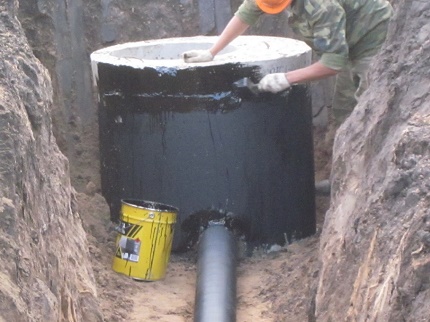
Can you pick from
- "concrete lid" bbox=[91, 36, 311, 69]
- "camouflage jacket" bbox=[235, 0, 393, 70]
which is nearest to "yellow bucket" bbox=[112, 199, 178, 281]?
"concrete lid" bbox=[91, 36, 311, 69]

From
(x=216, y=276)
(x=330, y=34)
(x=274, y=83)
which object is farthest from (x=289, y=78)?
(x=216, y=276)

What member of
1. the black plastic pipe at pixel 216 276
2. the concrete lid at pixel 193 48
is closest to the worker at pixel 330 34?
the concrete lid at pixel 193 48

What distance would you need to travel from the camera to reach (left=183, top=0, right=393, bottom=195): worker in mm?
3924

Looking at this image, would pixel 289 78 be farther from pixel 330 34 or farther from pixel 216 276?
pixel 216 276

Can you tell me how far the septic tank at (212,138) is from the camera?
4227 millimetres

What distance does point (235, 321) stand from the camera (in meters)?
3.49

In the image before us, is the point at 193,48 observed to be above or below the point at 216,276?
above

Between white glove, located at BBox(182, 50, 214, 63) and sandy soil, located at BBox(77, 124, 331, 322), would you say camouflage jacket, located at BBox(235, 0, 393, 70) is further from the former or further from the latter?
sandy soil, located at BBox(77, 124, 331, 322)

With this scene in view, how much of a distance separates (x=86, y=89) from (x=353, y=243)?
11.1 feet

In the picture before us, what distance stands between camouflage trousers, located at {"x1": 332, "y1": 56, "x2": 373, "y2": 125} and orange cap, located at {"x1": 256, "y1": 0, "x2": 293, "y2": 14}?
2.14 ft

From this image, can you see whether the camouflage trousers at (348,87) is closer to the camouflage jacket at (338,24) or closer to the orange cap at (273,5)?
the camouflage jacket at (338,24)

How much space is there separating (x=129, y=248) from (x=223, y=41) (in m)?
1.25

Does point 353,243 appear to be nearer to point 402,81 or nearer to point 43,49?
point 402,81

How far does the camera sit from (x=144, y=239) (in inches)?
159
